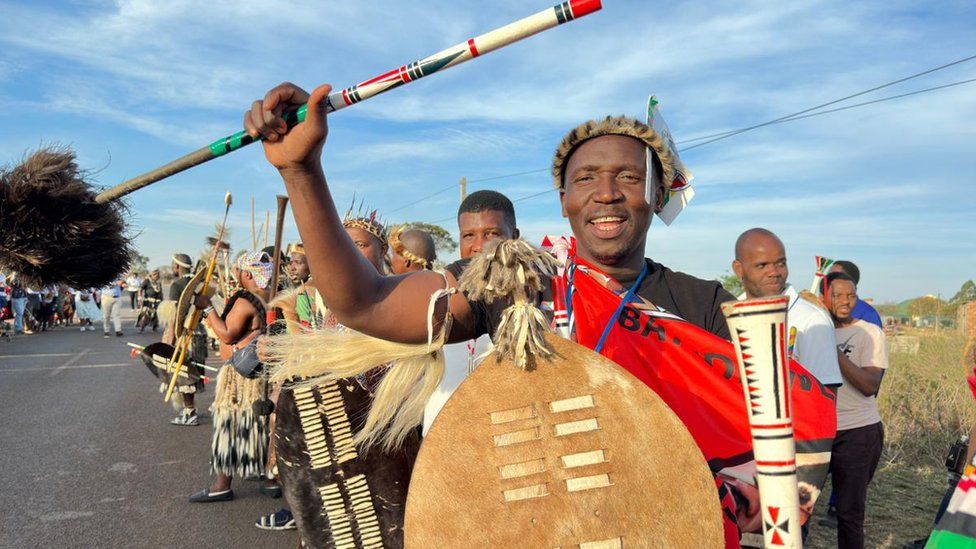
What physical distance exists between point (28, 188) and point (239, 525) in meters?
3.33

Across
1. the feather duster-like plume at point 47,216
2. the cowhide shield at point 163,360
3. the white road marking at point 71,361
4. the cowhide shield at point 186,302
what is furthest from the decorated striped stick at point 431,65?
the white road marking at point 71,361

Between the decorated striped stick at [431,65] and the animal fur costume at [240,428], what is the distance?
3848mm

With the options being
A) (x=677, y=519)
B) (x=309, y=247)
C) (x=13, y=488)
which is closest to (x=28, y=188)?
(x=309, y=247)

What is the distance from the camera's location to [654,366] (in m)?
1.79

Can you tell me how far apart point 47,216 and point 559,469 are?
224 centimetres

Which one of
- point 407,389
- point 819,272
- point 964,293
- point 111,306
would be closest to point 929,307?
point 964,293

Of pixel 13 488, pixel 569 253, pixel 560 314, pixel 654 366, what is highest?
pixel 569 253

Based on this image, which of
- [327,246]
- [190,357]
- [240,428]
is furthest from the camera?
[190,357]

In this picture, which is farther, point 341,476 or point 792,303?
point 792,303

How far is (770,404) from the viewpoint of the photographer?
131 centimetres

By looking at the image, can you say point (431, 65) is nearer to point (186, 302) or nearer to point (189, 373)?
point (186, 302)

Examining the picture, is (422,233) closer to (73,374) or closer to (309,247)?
(309,247)

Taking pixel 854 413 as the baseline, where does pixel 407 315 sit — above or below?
above

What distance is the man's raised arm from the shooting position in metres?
1.55
